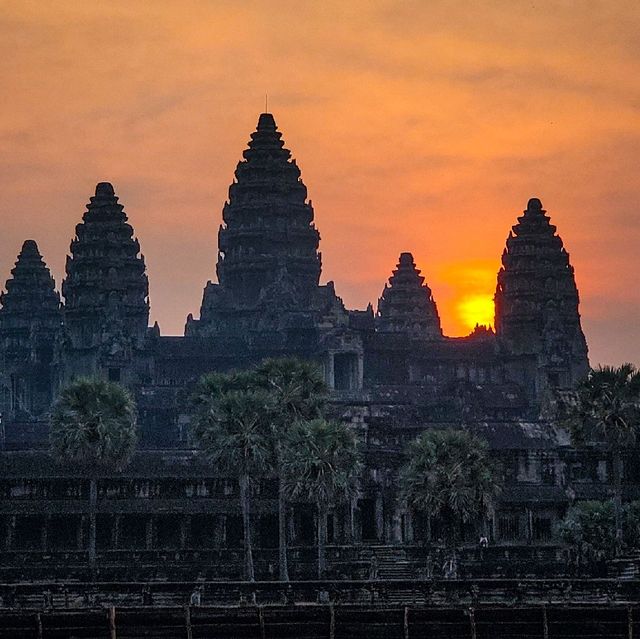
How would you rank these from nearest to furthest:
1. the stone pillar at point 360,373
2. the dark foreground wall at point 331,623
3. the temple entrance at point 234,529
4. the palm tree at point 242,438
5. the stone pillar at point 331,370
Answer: the dark foreground wall at point 331,623, the palm tree at point 242,438, the temple entrance at point 234,529, the stone pillar at point 331,370, the stone pillar at point 360,373

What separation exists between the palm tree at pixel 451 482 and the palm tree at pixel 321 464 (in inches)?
127

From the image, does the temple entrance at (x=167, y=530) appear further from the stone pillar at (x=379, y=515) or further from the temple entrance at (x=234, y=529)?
the stone pillar at (x=379, y=515)

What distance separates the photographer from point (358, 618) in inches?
2222

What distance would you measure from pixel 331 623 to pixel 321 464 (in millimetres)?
59032

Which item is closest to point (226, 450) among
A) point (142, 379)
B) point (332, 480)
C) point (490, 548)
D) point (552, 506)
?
point (332, 480)

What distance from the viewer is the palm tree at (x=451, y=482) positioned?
115750 millimetres

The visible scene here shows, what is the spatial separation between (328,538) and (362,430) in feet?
29.4

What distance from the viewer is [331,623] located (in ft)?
181

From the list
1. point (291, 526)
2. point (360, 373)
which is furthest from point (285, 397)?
point (360, 373)

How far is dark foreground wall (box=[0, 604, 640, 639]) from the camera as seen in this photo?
5522cm

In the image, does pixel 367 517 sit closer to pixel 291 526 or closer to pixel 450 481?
pixel 291 526

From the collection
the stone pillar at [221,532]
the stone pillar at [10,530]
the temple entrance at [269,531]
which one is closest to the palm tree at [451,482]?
the temple entrance at [269,531]

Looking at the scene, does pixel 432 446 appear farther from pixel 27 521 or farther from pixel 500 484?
pixel 27 521

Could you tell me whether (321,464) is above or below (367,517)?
above
